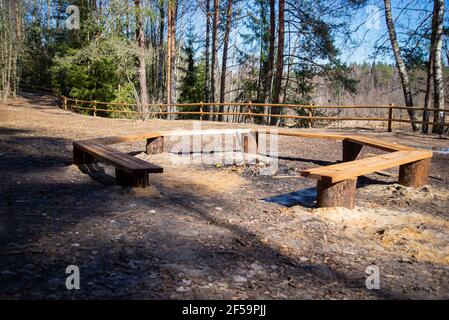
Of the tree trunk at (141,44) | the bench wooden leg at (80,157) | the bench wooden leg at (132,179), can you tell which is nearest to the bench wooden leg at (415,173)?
the bench wooden leg at (132,179)

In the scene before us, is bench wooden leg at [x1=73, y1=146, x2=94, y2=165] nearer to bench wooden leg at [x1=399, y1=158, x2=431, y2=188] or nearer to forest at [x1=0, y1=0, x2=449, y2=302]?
forest at [x1=0, y1=0, x2=449, y2=302]

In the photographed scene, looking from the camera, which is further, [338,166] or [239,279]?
[338,166]

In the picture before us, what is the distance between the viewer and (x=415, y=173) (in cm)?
544

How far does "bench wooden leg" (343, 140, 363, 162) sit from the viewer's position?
6910 mm

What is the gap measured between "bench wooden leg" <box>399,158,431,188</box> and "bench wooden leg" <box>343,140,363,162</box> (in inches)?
55.7

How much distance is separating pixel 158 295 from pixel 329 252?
1642mm

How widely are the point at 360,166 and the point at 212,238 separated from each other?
220cm

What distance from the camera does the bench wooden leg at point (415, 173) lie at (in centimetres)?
541

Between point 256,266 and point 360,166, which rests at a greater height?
point 360,166

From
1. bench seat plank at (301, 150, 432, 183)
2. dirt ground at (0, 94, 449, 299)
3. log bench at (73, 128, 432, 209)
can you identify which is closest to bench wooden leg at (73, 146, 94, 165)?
log bench at (73, 128, 432, 209)

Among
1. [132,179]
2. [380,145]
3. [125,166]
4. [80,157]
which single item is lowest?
[132,179]

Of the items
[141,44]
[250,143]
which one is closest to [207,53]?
[141,44]

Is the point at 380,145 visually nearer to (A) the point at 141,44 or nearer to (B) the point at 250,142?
(B) the point at 250,142
